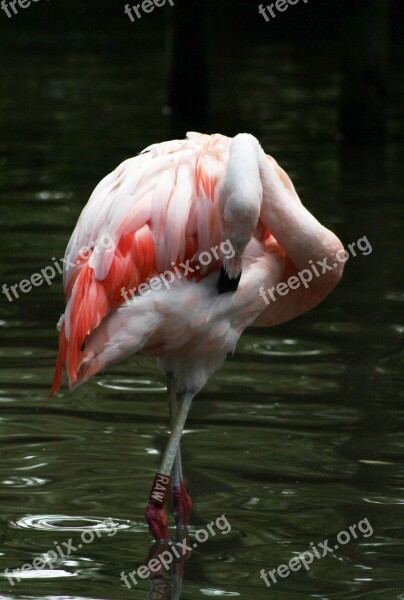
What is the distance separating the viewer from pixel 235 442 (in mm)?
5539

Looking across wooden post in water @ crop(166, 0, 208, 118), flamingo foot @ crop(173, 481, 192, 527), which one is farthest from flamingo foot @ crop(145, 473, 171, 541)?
wooden post in water @ crop(166, 0, 208, 118)

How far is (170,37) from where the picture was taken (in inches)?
538

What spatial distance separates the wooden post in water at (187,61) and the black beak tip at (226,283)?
30.8 ft

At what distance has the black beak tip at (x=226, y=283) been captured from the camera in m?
4.37


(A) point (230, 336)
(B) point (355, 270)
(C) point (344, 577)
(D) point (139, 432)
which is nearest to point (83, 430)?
(D) point (139, 432)

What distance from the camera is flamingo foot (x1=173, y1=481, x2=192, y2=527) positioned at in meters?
4.76

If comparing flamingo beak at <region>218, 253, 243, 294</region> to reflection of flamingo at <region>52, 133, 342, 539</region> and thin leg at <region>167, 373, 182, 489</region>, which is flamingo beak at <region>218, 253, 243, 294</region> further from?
thin leg at <region>167, 373, 182, 489</region>

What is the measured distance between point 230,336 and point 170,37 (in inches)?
375

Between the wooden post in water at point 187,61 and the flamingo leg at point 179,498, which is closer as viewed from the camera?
the flamingo leg at point 179,498

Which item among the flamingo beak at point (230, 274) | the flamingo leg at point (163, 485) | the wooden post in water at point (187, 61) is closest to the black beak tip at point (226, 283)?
the flamingo beak at point (230, 274)

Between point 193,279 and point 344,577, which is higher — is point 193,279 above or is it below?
above

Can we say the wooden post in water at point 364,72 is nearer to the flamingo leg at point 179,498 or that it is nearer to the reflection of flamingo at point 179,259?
the reflection of flamingo at point 179,259

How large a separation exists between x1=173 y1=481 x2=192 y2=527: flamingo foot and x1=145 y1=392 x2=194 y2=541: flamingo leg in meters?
0.15

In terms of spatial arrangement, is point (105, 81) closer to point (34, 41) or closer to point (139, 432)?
point (34, 41)
